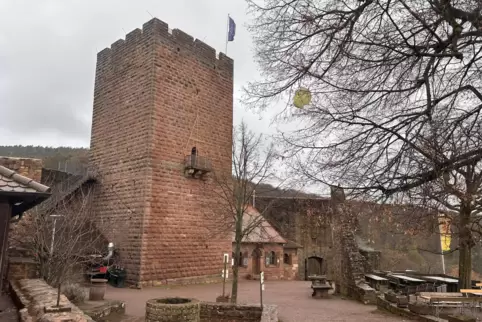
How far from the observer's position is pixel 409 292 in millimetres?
15688

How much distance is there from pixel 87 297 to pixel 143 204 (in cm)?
541

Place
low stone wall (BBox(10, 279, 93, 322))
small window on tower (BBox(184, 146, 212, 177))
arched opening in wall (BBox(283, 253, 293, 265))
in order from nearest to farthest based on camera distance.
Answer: low stone wall (BBox(10, 279, 93, 322))
small window on tower (BBox(184, 146, 212, 177))
arched opening in wall (BBox(283, 253, 293, 265))

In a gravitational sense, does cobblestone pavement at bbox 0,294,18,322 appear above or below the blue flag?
below

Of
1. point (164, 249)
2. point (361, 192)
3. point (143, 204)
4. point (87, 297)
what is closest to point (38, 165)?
point (87, 297)

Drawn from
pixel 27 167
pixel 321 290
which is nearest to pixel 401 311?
pixel 321 290

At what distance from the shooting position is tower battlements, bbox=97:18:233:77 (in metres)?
18.5

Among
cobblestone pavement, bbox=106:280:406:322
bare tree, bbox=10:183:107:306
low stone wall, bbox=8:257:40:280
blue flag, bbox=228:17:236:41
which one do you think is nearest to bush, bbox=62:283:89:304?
bare tree, bbox=10:183:107:306

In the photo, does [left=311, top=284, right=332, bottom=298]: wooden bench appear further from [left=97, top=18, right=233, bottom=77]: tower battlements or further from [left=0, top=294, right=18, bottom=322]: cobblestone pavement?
[left=97, top=18, right=233, bottom=77]: tower battlements

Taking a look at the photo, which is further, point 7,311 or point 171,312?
point 171,312

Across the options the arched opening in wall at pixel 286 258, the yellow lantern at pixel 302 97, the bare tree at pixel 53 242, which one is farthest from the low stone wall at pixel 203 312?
the arched opening in wall at pixel 286 258

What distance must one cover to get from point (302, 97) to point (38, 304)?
513 centimetres

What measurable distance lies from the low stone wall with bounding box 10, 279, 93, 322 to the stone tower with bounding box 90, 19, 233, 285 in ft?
24.6

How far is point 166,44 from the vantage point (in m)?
18.6

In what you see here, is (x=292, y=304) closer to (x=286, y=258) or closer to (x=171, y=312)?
(x=171, y=312)
